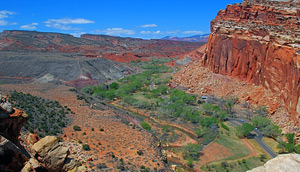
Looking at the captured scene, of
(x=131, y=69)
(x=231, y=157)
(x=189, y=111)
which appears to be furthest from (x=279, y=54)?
(x=131, y=69)

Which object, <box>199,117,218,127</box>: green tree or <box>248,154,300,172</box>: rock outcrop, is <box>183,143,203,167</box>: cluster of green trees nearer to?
<box>199,117,218,127</box>: green tree

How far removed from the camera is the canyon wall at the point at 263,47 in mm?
39888

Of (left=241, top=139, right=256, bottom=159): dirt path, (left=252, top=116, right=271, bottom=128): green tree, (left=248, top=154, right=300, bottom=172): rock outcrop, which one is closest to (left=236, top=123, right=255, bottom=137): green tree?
(left=241, top=139, right=256, bottom=159): dirt path

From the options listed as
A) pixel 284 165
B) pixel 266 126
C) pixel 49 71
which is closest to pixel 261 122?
pixel 266 126

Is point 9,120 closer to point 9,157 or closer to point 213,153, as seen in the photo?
point 9,157

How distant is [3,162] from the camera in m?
10.7

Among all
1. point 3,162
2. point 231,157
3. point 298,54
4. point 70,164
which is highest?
point 298,54

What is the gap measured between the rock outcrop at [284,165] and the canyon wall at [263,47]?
88.5ft

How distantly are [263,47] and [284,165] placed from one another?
44.1m

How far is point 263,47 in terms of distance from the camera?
49594 millimetres

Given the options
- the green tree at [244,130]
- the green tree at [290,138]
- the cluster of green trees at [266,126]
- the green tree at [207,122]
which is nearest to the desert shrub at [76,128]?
the green tree at [207,122]

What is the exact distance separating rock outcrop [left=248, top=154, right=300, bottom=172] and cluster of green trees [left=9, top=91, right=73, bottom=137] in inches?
805

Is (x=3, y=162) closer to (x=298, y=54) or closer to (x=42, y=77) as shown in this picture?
(x=298, y=54)

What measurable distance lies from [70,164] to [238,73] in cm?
5071
